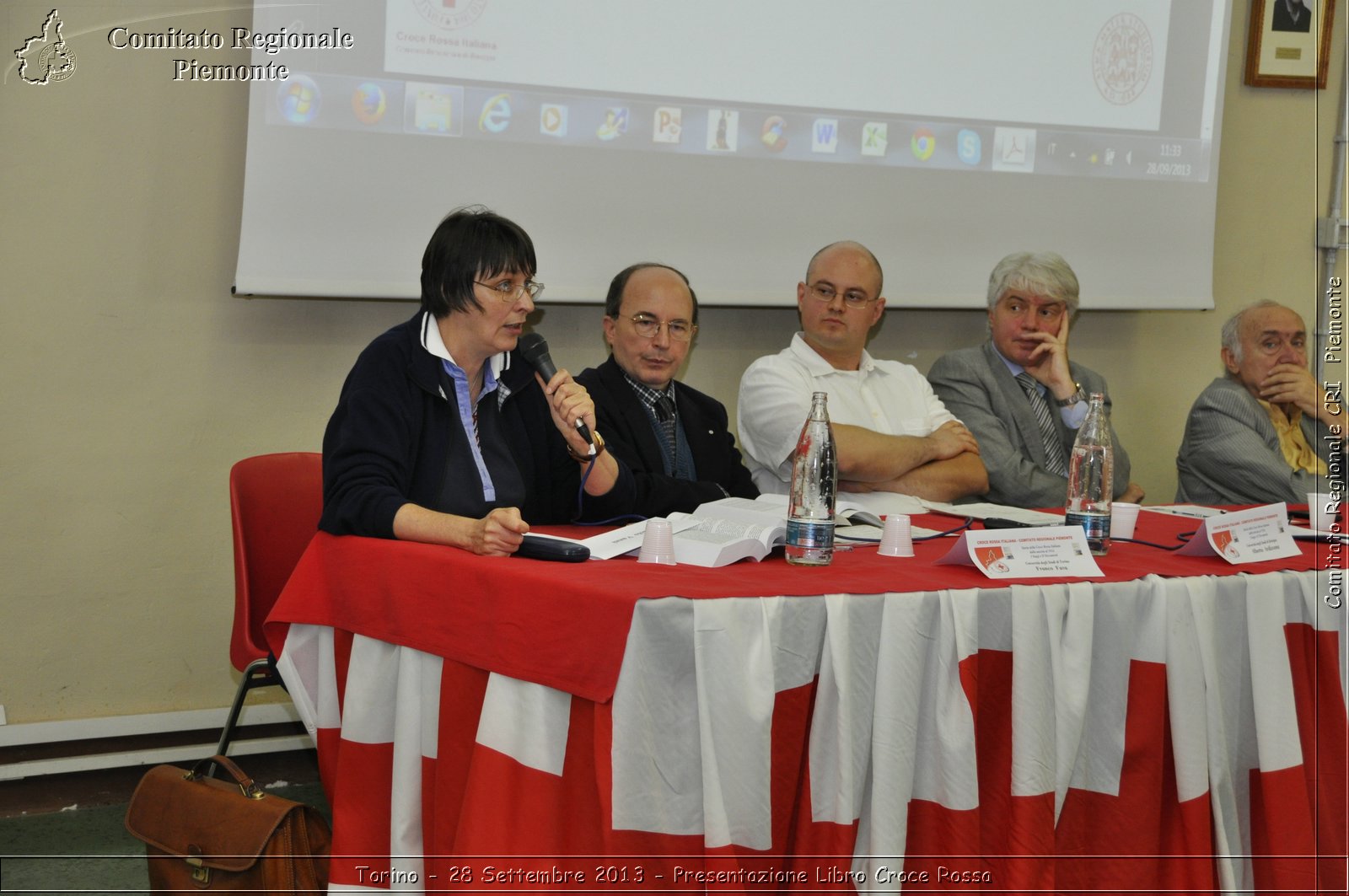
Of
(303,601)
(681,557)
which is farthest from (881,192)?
(303,601)

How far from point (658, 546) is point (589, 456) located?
16.8 inches

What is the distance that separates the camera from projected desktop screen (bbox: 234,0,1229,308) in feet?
9.18

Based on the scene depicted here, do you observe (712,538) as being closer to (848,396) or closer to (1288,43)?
(848,396)

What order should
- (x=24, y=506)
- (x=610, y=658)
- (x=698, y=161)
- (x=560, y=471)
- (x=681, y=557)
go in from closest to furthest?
(x=610, y=658) → (x=681, y=557) → (x=560, y=471) → (x=24, y=506) → (x=698, y=161)

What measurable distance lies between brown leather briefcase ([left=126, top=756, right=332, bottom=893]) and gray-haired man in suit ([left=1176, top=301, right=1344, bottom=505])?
2.45m

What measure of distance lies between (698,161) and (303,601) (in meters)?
1.83

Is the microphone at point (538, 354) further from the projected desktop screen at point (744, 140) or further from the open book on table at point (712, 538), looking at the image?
the projected desktop screen at point (744, 140)

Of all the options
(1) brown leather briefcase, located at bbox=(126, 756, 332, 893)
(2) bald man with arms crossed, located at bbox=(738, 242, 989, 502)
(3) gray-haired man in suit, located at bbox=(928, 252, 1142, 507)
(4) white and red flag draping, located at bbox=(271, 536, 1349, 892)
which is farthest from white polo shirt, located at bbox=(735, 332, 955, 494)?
(1) brown leather briefcase, located at bbox=(126, 756, 332, 893)

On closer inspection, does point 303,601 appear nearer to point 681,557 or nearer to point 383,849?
point 383,849

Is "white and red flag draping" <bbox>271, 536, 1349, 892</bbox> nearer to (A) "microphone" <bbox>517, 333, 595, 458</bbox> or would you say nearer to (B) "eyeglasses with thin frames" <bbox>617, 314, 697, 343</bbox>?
(A) "microphone" <bbox>517, 333, 595, 458</bbox>

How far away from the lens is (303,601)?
5.99ft

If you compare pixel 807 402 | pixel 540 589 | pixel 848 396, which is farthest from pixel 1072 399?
pixel 540 589

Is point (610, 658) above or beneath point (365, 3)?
beneath

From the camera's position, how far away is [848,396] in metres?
3.01
